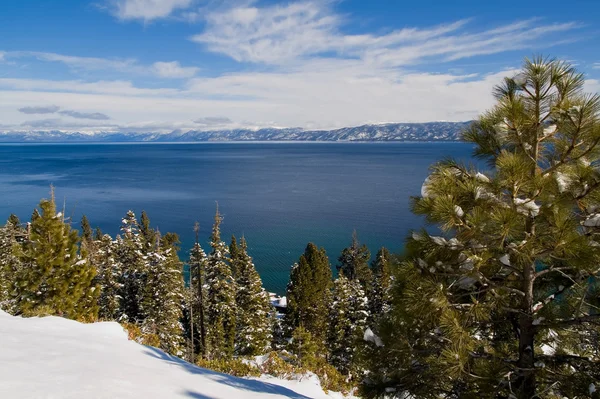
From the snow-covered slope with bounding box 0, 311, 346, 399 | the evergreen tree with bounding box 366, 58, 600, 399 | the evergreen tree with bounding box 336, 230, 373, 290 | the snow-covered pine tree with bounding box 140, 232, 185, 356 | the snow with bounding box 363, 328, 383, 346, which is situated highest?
the evergreen tree with bounding box 366, 58, 600, 399

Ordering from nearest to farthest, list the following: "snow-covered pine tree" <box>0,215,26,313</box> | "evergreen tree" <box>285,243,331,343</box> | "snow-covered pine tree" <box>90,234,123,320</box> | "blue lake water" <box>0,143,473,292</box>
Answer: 1. "snow-covered pine tree" <box>0,215,26,313</box>
2. "snow-covered pine tree" <box>90,234,123,320</box>
3. "evergreen tree" <box>285,243,331,343</box>
4. "blue lake water" <box>0,143,473,292</box>

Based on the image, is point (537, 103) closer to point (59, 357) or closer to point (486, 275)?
point (486, 275)

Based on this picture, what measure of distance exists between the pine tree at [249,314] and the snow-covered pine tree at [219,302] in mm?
970

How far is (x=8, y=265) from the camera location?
93.8 feet

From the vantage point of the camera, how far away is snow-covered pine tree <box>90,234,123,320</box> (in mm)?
27077

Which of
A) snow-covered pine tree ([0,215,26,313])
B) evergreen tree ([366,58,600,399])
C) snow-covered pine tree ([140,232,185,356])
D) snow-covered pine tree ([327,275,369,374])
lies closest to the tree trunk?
evergreen tree ([366,58,600,399])

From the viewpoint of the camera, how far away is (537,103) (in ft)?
16.4

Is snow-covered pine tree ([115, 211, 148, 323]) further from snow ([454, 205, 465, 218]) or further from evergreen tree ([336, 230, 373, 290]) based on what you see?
evergreen tree ([336, 230, 373, 290])

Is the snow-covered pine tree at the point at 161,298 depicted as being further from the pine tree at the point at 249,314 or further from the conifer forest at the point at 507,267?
the conifer forest at the point at 507,267

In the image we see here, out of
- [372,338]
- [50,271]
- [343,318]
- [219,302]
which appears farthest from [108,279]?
[372,338]

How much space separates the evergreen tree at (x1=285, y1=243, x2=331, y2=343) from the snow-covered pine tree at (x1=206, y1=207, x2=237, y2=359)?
295 inches

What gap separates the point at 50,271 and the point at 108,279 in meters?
9.55

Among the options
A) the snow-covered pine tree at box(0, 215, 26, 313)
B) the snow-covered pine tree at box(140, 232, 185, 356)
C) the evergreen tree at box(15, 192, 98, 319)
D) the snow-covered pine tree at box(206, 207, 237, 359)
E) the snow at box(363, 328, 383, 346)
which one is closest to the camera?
the snow at box(363, 328, 383, 346)

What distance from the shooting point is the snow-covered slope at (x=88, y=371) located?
4.93 m
